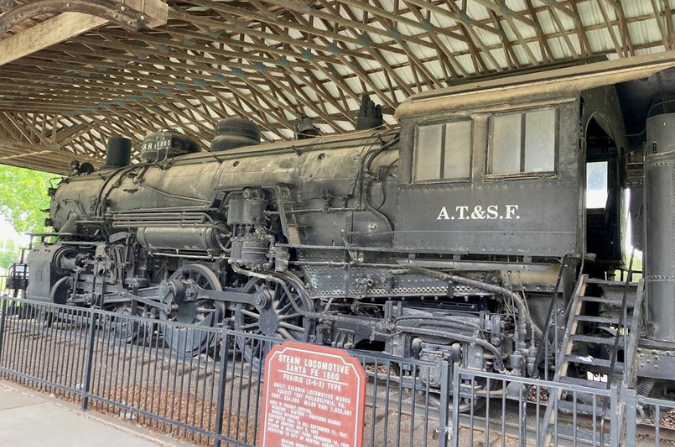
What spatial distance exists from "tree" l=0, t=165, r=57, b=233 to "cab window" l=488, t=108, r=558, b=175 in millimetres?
33066

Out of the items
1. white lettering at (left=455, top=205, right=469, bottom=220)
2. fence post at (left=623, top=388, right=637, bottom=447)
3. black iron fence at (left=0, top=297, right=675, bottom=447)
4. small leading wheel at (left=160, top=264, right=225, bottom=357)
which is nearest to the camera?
fence post at (left=623, top=388, right=637, bottom=447)

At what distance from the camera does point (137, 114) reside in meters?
20.1

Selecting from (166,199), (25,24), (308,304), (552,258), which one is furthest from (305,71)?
(552,258)

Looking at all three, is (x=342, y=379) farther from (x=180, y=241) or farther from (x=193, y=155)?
(x=193, y=155)

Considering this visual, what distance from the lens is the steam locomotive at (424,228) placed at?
5145 mm

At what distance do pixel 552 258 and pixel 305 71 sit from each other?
523 inches

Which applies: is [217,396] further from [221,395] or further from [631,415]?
[631,415]

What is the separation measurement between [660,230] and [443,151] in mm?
2324

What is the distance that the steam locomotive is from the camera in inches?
203

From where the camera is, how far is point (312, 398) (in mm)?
3607

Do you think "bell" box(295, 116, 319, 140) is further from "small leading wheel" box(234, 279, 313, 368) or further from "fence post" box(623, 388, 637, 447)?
"fence post" box(623, 388, 637, 447)

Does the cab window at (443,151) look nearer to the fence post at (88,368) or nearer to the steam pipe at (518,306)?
the steam pipe at (518,306)

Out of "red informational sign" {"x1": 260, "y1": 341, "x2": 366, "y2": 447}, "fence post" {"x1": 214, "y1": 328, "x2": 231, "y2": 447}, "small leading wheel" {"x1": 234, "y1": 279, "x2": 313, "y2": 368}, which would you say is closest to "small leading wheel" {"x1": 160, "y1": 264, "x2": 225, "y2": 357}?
"small leading wheel" {"x1": 234, "y1": 279, "x2": 313, "y2": 368}

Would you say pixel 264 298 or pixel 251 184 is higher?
pixel 251 184
